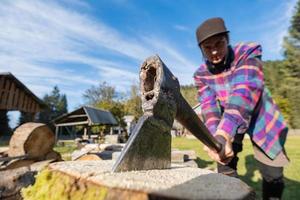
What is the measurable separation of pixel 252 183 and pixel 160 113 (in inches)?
181

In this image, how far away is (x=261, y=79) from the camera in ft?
8.25

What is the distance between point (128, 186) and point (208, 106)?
193 centimetres

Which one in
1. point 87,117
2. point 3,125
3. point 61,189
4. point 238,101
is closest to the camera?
point 61,189

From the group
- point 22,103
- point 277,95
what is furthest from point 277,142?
point 277,95

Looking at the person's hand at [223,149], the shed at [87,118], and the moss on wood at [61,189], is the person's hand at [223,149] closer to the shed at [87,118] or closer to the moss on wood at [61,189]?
the moss on wood at [61,189]

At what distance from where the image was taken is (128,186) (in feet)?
3.72

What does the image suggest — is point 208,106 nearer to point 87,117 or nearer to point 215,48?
point 215,48

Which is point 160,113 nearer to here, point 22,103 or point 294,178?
point 294,178

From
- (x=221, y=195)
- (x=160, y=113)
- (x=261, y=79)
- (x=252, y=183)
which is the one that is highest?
Answer: (x=261, y=79)

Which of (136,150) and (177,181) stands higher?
(136,150)

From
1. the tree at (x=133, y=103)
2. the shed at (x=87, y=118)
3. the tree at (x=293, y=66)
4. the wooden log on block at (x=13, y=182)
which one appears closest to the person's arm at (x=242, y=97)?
the wooden log on block at (x=13, y=182)

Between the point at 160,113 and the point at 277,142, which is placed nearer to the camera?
the point at 160,113

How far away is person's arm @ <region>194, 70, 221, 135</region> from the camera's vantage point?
9.34 ft

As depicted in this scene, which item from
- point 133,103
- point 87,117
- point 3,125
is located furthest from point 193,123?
point 133,103
